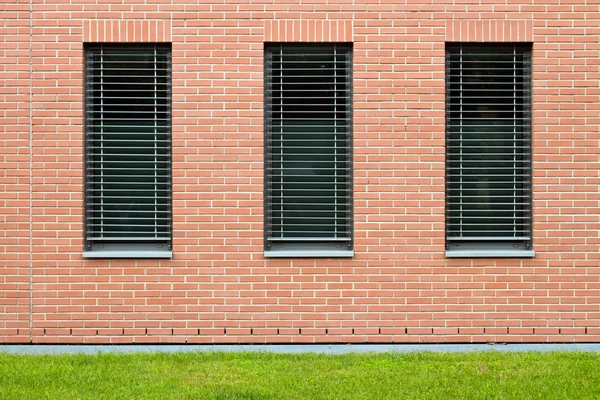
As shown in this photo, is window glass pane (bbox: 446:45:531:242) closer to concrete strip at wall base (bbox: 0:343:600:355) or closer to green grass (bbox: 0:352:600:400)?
concrete strip at wall base (bbox: 0:343:600:355)

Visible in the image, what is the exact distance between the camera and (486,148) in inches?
454

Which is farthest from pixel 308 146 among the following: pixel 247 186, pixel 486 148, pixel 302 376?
pixel 302 376

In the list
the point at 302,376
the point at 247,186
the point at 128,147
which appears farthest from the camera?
the point at 128,147

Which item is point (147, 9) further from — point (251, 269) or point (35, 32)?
point (251, 269)

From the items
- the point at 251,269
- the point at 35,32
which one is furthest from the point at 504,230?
the point at 35,32

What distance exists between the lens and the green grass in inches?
337

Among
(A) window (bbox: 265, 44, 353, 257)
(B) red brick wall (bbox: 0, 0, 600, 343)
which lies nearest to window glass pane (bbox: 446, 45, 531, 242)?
(B) red brick wall (bbox: 0, 0, 600, 343)

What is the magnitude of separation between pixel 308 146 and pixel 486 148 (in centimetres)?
198

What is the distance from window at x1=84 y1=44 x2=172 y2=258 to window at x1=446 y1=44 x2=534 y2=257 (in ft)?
10.4

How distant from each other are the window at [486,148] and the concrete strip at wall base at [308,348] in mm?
1120

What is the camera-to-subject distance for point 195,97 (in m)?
11.3

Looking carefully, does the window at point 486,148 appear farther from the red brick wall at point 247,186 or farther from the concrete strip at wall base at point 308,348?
the concrete strip at wall base at point 308,348

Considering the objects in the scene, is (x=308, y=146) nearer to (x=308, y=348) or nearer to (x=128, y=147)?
(x=128, y=147)

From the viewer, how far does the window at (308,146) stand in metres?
11.4
